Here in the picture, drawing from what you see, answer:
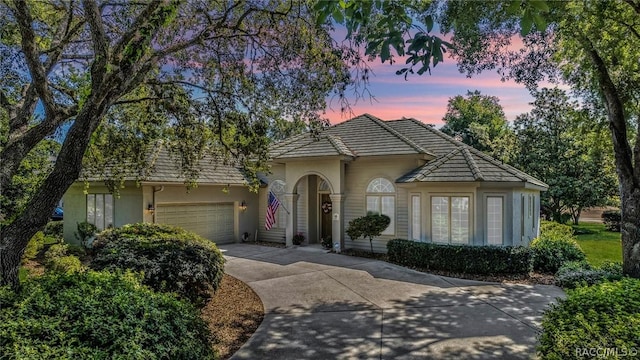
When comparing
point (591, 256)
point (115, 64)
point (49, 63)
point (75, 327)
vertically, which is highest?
point (49, 63)

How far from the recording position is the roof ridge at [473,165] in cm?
1187

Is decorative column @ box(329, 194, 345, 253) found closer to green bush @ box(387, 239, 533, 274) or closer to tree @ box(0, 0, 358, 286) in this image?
green bush @ box(387, 239, 533, 274)

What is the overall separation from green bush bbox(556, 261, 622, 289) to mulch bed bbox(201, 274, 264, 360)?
8.30 m

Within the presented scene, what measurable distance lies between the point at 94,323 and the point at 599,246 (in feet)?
75.6

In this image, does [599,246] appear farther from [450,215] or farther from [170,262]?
[170,262]

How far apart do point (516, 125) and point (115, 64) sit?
1107 inches

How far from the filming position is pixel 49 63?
7.28m

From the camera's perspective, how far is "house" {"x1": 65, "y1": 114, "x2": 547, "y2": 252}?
1230 cm

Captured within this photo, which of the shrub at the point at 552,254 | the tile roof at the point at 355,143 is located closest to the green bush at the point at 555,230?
the shrub at the point at 552,254

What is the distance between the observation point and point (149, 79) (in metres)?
8.19

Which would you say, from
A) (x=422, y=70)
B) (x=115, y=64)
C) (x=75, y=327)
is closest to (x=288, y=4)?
(x=115, y=64)

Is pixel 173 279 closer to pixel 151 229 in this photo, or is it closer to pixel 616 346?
pixel 151 229

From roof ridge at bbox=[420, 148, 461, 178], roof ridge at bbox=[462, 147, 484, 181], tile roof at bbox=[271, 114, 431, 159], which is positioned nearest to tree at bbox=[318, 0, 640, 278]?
roof ridge at bbox=[462, 147, 484, 181]

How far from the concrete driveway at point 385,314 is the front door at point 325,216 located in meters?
5.28
